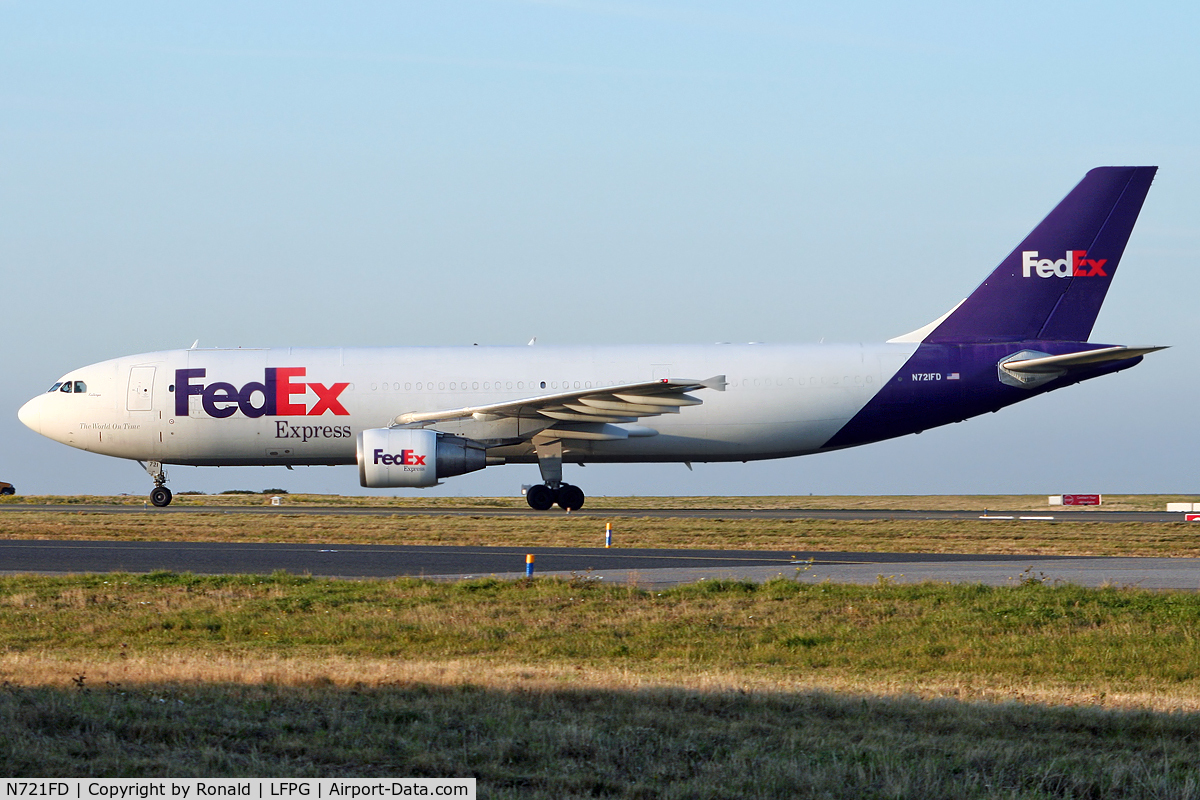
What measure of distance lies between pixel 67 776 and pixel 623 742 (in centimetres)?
303

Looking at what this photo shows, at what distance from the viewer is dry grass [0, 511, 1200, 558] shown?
22.3m

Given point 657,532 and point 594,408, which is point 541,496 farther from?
point 657,532

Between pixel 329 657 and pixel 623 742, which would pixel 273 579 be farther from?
pixel 623 742

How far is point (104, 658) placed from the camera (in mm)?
10820

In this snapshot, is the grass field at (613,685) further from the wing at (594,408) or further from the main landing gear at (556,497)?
the main landing gear at (556,497)

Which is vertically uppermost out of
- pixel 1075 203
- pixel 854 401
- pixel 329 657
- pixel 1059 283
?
pixel 1075 203

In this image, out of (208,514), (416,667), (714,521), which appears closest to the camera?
(416,667)

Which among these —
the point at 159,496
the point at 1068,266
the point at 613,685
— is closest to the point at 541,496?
the point at 159,496

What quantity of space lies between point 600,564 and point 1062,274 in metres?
18.3

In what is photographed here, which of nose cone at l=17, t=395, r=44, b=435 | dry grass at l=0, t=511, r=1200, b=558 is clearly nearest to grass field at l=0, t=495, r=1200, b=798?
dry grass at l=0, t=511, r=1200, b=558

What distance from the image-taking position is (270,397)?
30719mm

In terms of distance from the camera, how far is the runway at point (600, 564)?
17062mm

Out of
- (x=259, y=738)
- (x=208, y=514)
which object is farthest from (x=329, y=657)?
(x=208, y=514)

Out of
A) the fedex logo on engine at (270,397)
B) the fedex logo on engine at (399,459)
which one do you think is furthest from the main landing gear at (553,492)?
the fedex logo on engine at (270,397)
